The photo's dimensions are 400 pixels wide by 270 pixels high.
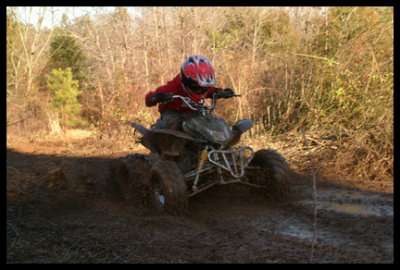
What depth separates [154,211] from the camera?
4477 mm

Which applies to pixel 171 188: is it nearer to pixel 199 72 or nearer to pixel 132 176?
pixel 132 176

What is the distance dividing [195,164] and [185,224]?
109 cm

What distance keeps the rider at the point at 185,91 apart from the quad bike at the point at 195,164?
0.55 ft

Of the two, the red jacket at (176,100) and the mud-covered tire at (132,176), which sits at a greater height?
the red jacket at (176,100)

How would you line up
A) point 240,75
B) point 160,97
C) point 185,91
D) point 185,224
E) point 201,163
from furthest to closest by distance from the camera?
point 240,75 → point 185,91 → point 160,97 → point 201,163 → point 185,224

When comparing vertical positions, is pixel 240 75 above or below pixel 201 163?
above

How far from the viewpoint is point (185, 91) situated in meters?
5.13

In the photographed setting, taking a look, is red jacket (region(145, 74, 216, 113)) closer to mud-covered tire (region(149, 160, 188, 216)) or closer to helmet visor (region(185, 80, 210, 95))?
helmet visor (region(185, 80, 210, 95))

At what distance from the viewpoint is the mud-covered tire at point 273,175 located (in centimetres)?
473

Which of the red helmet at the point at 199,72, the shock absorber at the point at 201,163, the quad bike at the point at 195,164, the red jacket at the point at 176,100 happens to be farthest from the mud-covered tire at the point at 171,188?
the red helmet at the point at 199,72

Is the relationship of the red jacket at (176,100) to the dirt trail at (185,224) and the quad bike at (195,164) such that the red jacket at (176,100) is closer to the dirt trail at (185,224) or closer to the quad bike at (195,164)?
the quad bike at (195,164)

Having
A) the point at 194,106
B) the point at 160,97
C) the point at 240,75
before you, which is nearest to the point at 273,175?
the point at 194,106
